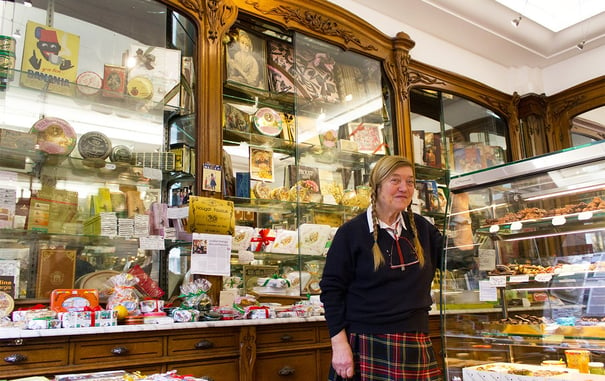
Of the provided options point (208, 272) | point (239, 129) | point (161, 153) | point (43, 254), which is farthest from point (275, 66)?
point (43, 254)

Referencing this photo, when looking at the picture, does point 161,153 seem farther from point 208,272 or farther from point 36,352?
point 36,352

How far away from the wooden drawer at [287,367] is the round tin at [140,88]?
1.76 metres

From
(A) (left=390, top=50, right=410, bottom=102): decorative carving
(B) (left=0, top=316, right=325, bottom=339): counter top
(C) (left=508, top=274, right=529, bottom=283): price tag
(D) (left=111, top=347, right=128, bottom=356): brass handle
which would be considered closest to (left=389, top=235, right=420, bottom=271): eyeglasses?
(C) (left=508, top=274, right=529, bottom=283): price tag

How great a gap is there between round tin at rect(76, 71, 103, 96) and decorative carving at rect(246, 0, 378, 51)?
124 centimetres

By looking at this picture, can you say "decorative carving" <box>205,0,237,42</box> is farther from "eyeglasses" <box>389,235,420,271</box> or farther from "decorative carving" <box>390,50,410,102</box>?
"eyeglasses" <box>389,235,420,271</box>

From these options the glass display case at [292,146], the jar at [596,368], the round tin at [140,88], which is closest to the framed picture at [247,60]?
the glass display case at [292,146]

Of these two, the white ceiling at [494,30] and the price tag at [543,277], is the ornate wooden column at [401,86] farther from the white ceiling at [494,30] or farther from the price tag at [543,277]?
the price tag at [543,277]

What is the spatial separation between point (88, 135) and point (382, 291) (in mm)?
2016

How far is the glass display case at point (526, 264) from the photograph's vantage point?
6.69ft

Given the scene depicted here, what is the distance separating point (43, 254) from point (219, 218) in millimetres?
987

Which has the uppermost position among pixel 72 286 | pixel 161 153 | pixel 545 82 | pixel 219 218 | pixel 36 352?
pixel 545 82

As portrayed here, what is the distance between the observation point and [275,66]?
404 centimetres

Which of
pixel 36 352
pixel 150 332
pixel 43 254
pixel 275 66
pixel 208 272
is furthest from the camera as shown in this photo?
pixel 275 66

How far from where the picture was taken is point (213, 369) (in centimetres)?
265
